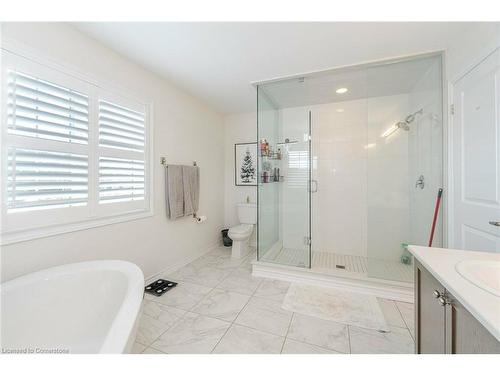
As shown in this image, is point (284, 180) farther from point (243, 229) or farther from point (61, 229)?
point (61, 229)

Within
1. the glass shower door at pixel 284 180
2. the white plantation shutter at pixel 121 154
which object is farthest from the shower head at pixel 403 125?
the white plantation shutter at pixel 121 154

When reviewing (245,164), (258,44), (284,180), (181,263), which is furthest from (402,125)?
(181,263)

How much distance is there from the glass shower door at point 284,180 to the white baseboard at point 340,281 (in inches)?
13.9

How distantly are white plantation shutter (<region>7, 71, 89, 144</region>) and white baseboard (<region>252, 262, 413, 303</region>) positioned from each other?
Answer: 222 centimetres

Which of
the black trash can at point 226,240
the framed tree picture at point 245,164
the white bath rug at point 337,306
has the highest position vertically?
the framed tree picture at point 245,164

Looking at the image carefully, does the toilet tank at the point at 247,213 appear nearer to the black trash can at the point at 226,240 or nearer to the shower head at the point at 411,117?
the black trash can at the point at 226,240

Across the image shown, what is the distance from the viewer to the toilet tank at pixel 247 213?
3.34 m

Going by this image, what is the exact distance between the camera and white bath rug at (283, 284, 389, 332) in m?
1.66

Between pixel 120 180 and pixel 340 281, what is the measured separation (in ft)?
8.21

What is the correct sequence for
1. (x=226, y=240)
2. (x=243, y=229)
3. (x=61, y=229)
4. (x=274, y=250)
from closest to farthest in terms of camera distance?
(x=61, y=229), (x=274, y=250), (x=243, y=229), (x=226, y=240)

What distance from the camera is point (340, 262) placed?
2699 mm

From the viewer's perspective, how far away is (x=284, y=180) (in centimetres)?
307
